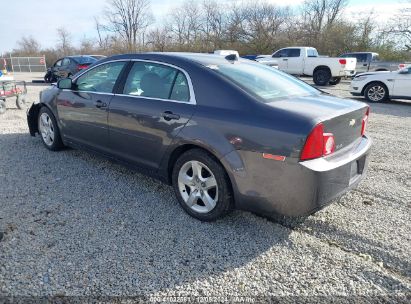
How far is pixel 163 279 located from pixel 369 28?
36197mm

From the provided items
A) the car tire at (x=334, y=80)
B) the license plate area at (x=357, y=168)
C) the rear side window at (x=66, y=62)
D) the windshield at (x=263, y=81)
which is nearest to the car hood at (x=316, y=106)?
the windshield at (x=263, y=81)

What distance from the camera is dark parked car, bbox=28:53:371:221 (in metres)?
2.58

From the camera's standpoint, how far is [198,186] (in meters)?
3.19

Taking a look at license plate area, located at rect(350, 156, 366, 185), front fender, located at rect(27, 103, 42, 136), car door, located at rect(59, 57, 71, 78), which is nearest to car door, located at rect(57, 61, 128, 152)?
front fender, located at rect(27, 103, 42, 136)

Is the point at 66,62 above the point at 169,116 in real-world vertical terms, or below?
above

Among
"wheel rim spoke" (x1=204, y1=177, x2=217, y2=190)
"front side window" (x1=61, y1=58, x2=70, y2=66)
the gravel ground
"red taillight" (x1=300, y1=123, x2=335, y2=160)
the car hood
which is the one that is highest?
"front side window" (x1=61, y1=58, x2=70, y2=66)

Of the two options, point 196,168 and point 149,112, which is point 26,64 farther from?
point 196,168

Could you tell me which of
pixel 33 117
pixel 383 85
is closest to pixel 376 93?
pixel 383 85

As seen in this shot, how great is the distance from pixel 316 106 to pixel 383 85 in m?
10.1

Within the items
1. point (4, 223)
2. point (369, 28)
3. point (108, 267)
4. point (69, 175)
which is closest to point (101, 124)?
point (69, 175)

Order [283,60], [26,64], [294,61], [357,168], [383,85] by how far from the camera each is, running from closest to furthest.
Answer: [357,168], [383,85], [294,61], [283,60], [26,64]

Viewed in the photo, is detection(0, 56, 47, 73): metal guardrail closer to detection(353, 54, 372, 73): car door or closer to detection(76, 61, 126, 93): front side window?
detection(353, 54, 372, 73): car door

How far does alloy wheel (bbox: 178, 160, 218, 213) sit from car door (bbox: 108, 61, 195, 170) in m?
0.34

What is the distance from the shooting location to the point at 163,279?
2.42 meters
